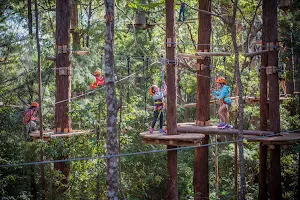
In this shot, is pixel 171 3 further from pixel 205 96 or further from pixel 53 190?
pixel 53 190

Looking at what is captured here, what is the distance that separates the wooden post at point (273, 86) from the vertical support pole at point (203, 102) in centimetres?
155

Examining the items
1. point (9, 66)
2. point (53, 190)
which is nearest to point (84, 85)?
point (9, 66)

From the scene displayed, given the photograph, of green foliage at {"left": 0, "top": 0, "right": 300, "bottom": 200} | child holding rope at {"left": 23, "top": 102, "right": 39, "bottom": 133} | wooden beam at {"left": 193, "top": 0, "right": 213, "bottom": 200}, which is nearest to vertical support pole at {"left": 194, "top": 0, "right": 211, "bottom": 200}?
wooden beam at {"left": 193, "top": 0, "right": 213, "bottom": 200}

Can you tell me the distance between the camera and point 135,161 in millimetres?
11109

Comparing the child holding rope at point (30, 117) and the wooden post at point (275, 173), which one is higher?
the child holding rope at point (30, 117)

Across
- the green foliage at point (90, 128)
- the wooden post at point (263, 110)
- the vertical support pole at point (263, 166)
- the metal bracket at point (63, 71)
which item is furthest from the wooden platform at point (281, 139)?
the metal bracket at point (63, 71)

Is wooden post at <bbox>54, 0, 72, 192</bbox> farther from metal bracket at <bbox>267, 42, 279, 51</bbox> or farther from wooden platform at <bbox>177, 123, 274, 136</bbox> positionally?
metal bracket at <bbox>267, 42, 279, 51</bbox>

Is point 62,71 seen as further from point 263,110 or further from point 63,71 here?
point 263,110

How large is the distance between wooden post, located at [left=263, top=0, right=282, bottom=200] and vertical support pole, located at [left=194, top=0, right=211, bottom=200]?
5.09 feet

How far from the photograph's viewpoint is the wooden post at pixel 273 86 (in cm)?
893

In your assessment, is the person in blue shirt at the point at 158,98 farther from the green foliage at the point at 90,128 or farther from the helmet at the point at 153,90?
the green foliage at the point at 90,128

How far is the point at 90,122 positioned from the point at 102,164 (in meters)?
1.02

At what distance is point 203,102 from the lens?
9.93 meters

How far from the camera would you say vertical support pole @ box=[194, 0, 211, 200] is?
32.5 feet
